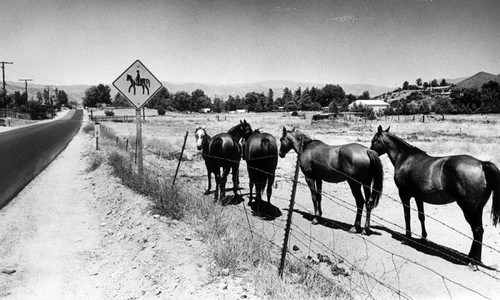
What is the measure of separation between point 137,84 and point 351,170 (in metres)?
5.64

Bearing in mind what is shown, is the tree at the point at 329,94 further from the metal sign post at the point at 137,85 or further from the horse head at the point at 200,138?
the metal sign post at the point at 137,85

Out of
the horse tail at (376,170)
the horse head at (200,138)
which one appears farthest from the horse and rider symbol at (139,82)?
the horse tail at (376,170)

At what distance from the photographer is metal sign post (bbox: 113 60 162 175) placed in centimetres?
781

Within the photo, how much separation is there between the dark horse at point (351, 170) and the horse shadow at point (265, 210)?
1.13m

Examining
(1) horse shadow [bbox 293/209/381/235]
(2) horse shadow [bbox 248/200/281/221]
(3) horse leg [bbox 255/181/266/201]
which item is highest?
(3) horse leg [bbox 255/181/266/201]

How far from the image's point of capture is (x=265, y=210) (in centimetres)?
933

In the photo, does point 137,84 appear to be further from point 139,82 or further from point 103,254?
point 103,254

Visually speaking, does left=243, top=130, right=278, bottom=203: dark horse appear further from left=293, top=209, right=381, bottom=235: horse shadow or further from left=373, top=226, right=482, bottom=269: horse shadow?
left=373, top=226, right=482, bottom=269: horse shadow

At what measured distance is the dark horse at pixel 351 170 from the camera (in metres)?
7.87

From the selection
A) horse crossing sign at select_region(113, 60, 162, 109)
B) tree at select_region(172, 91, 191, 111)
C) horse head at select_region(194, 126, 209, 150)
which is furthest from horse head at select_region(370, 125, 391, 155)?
tree at select_region(172, 91, 191, 111)

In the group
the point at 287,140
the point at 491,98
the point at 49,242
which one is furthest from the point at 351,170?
the point at 491,98

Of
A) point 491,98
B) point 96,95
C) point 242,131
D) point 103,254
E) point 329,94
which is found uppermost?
point 329,94

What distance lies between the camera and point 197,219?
564 centimetres

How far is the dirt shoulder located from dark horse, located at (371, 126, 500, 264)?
4304 millimetres
